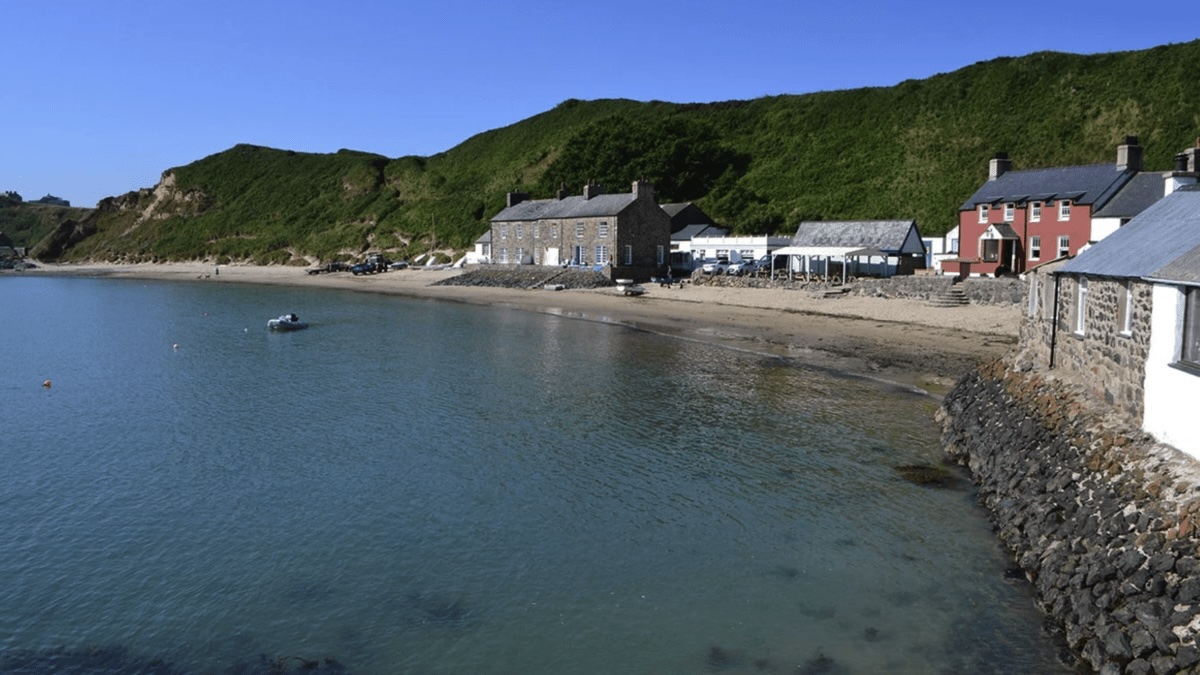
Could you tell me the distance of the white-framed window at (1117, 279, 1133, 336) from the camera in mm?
13500

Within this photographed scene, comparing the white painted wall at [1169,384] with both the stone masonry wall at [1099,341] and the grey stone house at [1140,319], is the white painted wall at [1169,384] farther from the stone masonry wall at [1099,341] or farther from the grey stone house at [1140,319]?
the stone masonry wall at [1099,341]

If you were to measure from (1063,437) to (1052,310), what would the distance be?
5.73m

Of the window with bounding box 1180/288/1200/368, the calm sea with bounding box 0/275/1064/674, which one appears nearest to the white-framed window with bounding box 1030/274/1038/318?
the calm sea with bounding box 0/275/1064/674

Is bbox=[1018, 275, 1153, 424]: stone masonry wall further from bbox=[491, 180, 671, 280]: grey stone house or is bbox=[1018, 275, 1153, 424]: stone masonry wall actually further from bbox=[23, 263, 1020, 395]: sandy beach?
bbox=[491, 180, 671, 280]: grey stone house

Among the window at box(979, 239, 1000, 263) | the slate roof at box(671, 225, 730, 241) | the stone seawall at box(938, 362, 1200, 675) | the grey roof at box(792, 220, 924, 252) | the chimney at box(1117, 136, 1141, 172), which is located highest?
the chimney at box(1117, 136, 1141, 172)

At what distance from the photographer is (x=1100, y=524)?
11.3 meters

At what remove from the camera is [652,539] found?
1447 cm

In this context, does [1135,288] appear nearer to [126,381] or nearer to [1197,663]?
[1197,663]

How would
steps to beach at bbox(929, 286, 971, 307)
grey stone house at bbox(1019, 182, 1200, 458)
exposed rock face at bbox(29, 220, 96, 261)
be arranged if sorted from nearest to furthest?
grey stone house at bbox(1019, 182, 1200, 458)
steps to beach at bbox(929, 286, 971, 307)
exposed rock face at bbox(29, 220, 96, 261)

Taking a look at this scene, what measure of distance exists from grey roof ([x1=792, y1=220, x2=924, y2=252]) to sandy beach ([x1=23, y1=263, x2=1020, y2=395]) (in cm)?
617

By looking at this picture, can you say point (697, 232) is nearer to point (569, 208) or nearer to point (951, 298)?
point (569, 208)

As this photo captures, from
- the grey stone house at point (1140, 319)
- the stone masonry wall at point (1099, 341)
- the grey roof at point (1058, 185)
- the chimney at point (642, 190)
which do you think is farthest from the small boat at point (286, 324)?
the grey roof at point (1058, 185)

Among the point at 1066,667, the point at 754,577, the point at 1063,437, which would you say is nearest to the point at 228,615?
the point at 754,577

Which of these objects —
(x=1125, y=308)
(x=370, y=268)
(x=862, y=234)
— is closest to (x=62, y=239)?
(x=370, y=268)
